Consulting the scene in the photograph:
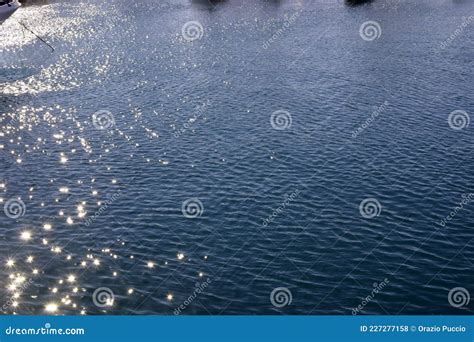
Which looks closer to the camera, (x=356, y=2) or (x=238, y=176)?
(x=238, y=176)

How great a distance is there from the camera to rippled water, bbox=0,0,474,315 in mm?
49188

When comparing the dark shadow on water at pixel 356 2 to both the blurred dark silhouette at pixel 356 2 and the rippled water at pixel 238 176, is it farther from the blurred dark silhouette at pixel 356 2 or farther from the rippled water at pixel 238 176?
the rippled water at pixel 238 176

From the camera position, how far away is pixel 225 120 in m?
88.7

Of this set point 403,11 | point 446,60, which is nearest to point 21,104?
point 446,60

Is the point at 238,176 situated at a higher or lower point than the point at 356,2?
lower

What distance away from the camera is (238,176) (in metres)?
69.2

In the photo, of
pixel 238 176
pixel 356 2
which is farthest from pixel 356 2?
pixel 238 176

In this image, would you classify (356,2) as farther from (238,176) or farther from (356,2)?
(238,176)

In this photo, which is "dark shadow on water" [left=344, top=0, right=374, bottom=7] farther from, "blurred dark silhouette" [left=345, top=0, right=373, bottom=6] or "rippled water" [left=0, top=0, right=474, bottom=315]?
"rippled water" [left=0, top=0, right=474, bottom=315]

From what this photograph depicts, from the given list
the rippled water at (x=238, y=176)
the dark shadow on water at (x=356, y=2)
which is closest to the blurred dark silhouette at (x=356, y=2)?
the dark shadow on water at (x=356, y=2)

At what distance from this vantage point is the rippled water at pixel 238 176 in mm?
49188

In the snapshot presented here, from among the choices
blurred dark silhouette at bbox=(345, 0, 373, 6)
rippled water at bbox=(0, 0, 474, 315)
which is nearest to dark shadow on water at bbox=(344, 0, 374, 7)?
blurred dark silhouette at bbox=(345, 0, 373, 6)

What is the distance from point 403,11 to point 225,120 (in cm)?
10452
